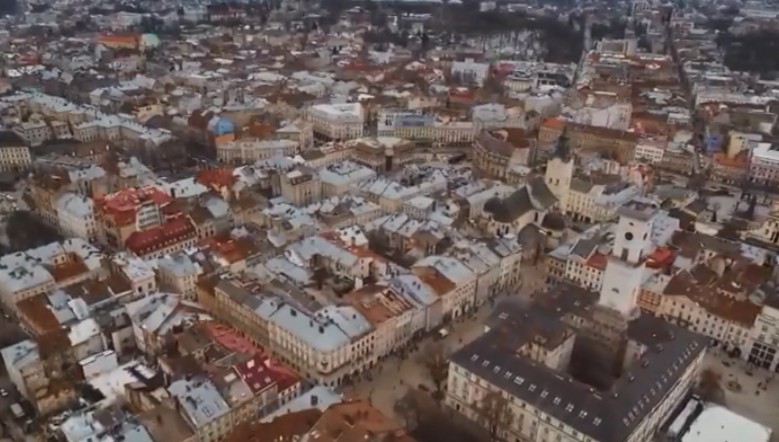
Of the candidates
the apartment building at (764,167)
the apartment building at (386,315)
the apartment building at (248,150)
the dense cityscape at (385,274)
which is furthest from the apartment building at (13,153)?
the apartment building at (764,167)

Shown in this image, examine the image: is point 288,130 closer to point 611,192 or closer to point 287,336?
point 611,192

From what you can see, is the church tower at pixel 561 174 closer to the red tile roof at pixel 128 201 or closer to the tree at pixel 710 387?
the tree at pixel 710 387

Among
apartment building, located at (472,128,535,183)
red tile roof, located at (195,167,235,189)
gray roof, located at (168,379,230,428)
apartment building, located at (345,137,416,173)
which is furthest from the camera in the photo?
apartment building, located at (345,137,416,173)

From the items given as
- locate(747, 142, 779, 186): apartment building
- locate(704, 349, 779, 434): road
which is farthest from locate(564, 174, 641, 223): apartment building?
locate(704, 349, 779, 434): road

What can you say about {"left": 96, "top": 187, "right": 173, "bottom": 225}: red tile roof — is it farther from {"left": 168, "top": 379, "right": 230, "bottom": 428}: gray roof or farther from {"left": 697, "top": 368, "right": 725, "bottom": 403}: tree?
{"left": 697, "top": 368, "right": 725, "bottom": 403}: tree

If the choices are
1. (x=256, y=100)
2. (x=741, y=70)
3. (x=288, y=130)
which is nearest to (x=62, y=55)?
(x=256, y=100)
